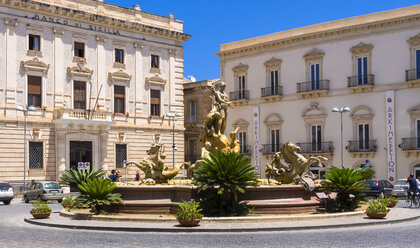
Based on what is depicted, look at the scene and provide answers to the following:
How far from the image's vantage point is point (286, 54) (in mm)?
46375

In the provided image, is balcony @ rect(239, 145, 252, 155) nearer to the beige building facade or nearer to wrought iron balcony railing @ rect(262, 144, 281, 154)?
wrought iron balcony railing @ rect(262, 144, 281, 154)

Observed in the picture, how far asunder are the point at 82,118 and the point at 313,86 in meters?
17.3

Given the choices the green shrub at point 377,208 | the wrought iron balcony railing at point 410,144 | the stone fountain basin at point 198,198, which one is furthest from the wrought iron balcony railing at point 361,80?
the green shrub at point 377,208

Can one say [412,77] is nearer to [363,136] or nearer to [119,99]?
[363,136]

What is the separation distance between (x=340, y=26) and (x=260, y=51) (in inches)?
285

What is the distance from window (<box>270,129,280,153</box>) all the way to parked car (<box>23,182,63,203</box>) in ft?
66.1

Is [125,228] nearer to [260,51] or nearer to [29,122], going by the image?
[29,122]

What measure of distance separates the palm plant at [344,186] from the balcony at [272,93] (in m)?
27.4

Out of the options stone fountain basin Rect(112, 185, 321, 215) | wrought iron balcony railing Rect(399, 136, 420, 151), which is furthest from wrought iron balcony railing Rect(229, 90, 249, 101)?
stone fountain basin Rect(112, 185, 321, 215)

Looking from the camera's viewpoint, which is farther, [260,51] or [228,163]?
[260,51]

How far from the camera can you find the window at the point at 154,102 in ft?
147

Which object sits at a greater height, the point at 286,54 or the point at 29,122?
the point at 286,54

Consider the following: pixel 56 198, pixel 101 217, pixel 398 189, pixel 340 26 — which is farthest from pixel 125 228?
pixel 340 26

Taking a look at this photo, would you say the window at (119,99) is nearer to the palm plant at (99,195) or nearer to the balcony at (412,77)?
the balcony at (412,77)
